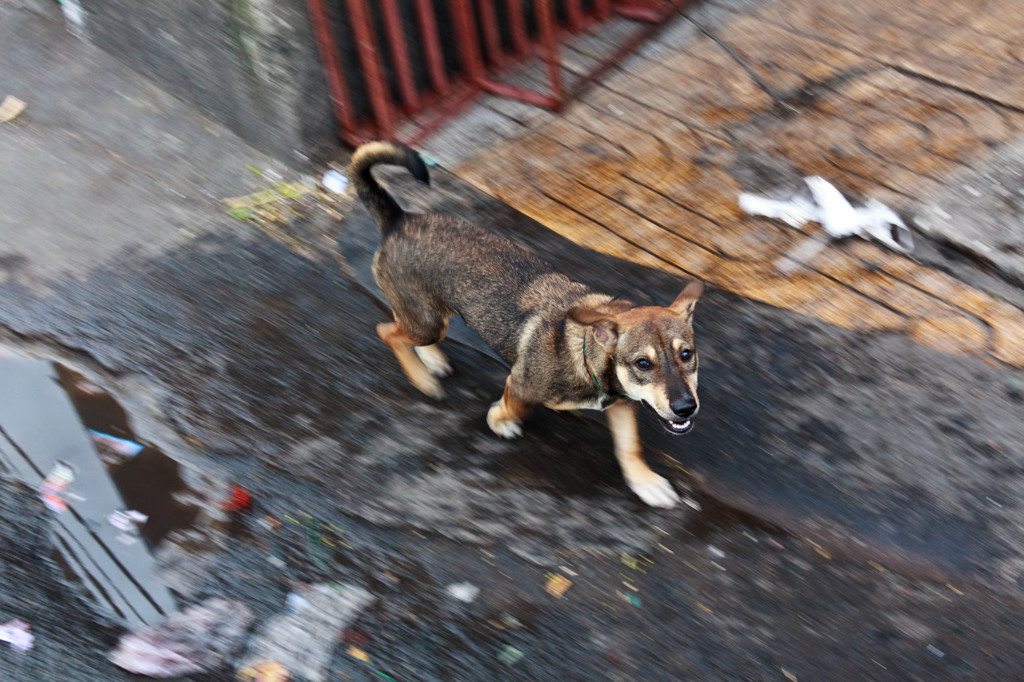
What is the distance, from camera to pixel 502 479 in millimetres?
3686

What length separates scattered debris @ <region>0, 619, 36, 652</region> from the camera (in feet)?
10.2

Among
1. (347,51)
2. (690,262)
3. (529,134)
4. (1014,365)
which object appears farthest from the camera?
(529,134)

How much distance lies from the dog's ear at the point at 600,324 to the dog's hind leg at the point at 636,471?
468 mm

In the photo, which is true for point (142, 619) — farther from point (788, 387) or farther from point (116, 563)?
point (788, 387)

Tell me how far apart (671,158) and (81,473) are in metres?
3.80

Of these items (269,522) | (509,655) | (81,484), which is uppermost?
(81,484)

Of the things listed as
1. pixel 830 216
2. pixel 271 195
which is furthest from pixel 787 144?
pixel 271 195

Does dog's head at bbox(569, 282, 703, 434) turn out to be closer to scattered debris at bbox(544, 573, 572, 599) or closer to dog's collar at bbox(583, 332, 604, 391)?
dog's collar at bbox(583, 332, 604, 391)

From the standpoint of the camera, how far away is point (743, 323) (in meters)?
4.24

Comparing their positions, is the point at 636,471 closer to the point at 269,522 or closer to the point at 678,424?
the point at 678,424

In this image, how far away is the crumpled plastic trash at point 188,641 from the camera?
3053 mm

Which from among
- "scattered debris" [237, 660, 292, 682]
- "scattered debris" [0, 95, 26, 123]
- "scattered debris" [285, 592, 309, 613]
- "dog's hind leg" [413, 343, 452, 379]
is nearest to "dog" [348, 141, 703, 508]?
"dog's hind leg" [413, 343, 452, 379]

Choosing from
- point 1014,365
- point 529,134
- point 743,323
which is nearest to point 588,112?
point 529,134

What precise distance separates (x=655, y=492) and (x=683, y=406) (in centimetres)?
73
